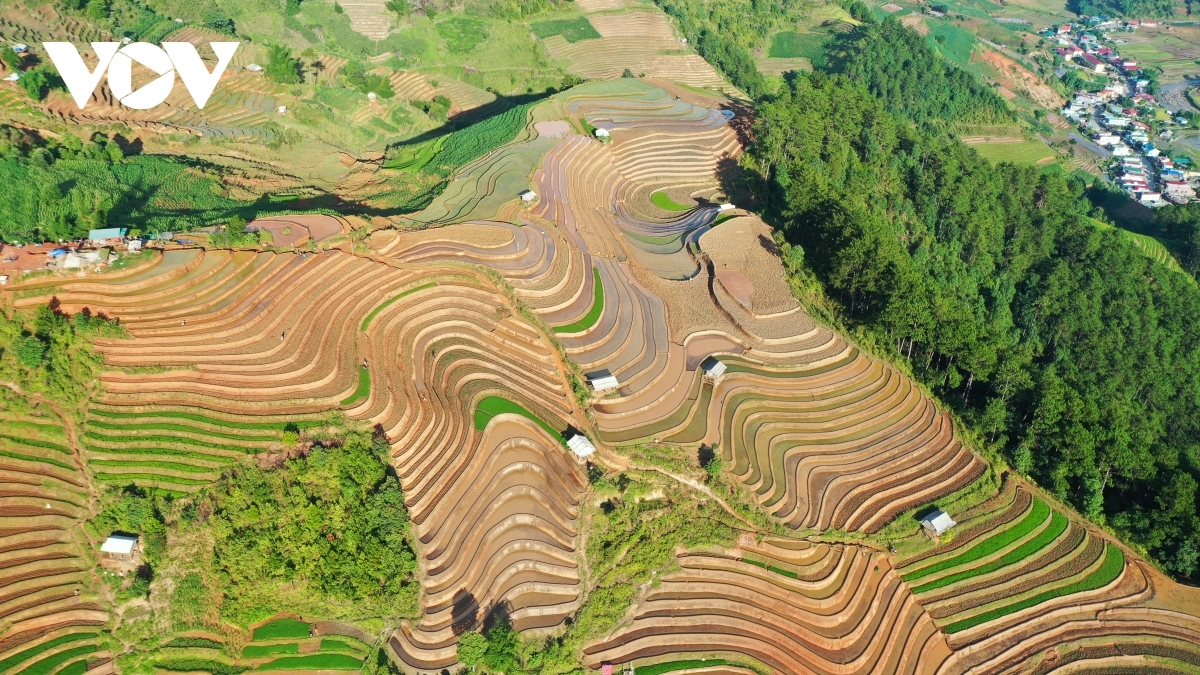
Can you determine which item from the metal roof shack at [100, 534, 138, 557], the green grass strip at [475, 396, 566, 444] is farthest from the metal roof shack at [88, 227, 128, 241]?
the green grass strip at [475, 396, 566, 444]

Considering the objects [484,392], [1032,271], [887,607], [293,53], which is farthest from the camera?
[293,53]

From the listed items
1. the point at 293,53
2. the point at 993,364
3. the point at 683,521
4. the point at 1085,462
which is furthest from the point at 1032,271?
the point at 293,53

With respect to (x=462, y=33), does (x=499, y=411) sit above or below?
below

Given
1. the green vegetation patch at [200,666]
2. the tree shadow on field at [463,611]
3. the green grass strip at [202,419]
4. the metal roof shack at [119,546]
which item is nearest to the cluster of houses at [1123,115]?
the tree shadow on field at [463,611]

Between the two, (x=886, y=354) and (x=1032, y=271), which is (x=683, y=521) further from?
(x=1032, y=271)

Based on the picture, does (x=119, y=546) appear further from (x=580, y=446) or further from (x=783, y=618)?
(x=783, y=618)

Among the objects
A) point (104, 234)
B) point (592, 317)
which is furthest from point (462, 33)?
point (592, 317)

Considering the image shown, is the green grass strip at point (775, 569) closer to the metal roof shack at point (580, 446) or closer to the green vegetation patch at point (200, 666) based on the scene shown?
the metal roof shack at point (580, 446)
